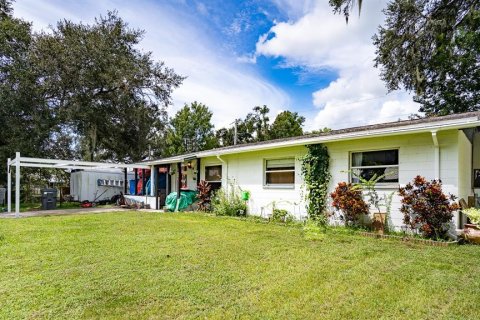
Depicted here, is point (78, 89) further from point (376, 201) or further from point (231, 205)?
point (376, 201)

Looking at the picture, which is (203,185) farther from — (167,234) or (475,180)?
(475,180)

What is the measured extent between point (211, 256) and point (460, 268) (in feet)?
12.8

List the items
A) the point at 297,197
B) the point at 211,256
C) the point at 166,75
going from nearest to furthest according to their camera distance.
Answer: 1. the point at 211,256
2. the point at 297,197
3. the point at 166,75

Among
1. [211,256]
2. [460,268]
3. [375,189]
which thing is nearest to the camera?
[460,268]

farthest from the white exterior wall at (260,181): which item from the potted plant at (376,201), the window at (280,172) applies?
the potted plant at (376,201)

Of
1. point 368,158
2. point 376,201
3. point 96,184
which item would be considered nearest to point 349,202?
point 376,201

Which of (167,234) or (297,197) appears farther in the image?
(297,197)

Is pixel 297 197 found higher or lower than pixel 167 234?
higher

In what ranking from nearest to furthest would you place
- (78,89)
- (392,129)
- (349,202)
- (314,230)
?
1. (392,129)
2. (314,230)
3. (349,202)
4. (78,89)

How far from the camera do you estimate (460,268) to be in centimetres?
439

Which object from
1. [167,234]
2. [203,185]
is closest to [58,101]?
[203,185]

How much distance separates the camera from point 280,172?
1055cm

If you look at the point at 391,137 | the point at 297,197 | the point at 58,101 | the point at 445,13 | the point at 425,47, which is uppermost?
the point at 445,13

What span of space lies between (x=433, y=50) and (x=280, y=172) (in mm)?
9334
